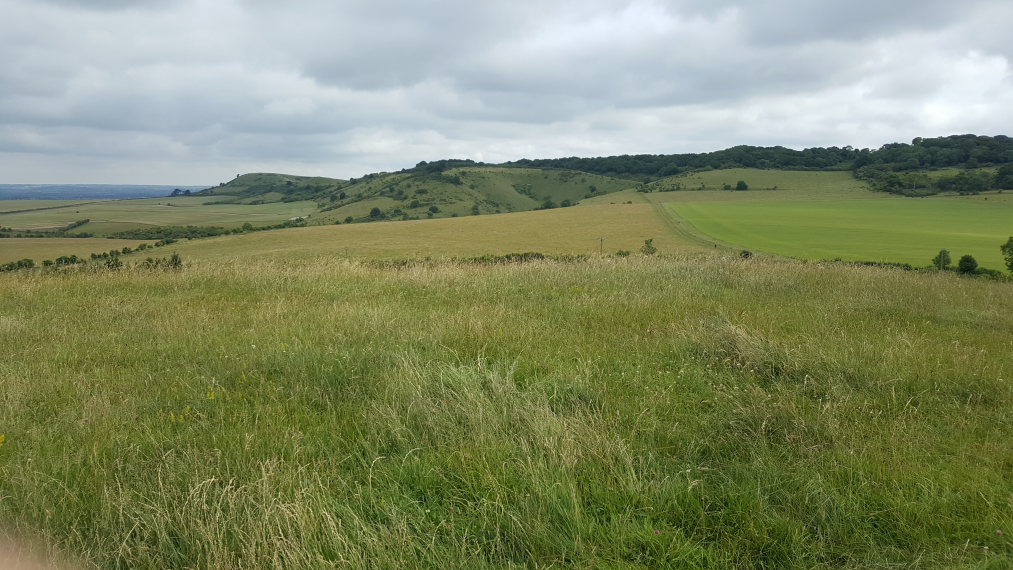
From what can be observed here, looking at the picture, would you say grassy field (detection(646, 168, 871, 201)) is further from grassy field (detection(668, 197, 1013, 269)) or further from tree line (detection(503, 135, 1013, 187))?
grassy field (detection(668, 197, 1013, 269))

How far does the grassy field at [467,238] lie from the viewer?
57.1m

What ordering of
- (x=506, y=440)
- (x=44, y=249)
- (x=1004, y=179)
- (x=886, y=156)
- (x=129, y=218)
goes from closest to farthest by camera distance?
(x=506, y=440), (x=44, y=249), (x=1004, y=179), (x=129, y=218), (x=886, y=156)

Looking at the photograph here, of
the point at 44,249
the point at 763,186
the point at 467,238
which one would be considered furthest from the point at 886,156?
the point at 44,249

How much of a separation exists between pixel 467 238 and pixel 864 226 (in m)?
49.3

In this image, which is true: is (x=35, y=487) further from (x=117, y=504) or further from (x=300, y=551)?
(x=300, y=551)

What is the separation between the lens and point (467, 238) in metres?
68.9

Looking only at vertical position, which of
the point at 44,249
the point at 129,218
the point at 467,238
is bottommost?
the point at 467,238

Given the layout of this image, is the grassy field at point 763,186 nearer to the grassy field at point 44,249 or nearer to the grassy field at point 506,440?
the grassy field at point 44,249

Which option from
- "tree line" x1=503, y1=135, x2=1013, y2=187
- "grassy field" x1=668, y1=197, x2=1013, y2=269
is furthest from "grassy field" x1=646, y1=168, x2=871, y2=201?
"grassy field" x1=668, y1=197, x2=1013, y2=269

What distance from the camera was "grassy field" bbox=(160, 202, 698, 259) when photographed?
57.1 m

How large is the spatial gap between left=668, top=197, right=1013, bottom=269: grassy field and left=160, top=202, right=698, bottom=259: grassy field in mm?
9161

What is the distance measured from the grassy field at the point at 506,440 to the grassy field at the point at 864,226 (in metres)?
43.3

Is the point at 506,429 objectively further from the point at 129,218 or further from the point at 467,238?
the point at 129,218

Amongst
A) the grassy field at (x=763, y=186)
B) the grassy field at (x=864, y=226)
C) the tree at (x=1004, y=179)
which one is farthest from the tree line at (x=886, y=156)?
the grassy field at (x=864, y=226)
